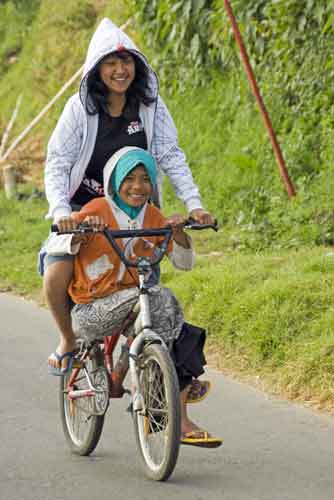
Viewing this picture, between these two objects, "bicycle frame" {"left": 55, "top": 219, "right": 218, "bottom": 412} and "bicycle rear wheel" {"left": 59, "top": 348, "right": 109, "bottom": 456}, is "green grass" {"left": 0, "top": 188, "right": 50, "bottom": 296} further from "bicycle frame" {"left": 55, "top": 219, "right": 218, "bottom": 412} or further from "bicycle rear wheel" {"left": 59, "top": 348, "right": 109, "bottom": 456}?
"bicycle frame" {"left": 55, "top": 219, "right": 218, "bottom": 412}

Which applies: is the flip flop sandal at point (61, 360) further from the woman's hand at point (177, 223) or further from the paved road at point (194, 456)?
the woman's hand at point (177, 223)

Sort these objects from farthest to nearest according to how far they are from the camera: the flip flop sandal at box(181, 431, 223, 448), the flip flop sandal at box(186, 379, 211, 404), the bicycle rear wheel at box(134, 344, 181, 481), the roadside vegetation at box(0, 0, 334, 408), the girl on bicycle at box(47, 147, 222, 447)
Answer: the roadside vegetation at box(0, 0, 334, 408), the flip flop sandal at box(186, 379, 211, 404), the girl on bicycle at box(47, 147, 222, 447), the flip flop sandal at box(181, 431, 223, 448), the bicycle rear wheel at box(134, 344, 181, 481)

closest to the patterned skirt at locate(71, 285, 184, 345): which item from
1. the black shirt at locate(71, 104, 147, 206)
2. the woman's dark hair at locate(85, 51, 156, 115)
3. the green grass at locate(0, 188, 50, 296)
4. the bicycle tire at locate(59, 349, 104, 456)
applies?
the bicycle tire at locate(59, 349, 104, 456)

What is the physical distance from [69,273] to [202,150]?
7.44 m

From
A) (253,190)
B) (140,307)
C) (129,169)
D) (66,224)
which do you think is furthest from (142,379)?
(253,190)

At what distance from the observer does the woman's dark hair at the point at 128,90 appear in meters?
5.23

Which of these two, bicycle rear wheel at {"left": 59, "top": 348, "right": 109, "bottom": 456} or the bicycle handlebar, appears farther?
bicycle rear wheel at {"left": 59, "top": 348, "right": 109, "bottom": 456}

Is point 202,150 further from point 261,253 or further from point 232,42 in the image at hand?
point 261,253

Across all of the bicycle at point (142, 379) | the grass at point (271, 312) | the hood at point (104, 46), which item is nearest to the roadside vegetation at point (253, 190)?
the grass at point (271, 312)

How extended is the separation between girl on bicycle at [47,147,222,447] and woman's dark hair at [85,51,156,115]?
1.08 feet

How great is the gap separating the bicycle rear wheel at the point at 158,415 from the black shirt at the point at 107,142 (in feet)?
2.99

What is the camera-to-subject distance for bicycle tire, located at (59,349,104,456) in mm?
5246

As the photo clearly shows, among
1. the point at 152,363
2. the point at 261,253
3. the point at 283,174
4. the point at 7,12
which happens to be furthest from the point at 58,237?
the point at 7,12

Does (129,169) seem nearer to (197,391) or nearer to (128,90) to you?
(128,90)
